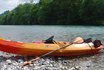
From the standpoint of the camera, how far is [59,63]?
8383mm

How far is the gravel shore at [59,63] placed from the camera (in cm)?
754

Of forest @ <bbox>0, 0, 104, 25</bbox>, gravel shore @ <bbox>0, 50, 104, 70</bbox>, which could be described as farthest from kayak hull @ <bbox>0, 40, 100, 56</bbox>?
forest @ <bbox>0, 0, 104, 25</bbox>

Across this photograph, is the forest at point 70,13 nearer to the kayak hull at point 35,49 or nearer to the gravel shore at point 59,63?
the kayak hull at point 35,49

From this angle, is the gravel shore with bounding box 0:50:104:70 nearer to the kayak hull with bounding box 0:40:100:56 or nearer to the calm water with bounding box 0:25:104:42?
the kayak hull with bounding box 0:40:100:56

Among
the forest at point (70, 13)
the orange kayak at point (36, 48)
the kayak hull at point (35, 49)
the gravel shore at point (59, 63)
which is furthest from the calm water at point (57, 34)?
the forest at point (70, 13)

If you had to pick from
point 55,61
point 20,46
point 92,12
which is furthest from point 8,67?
point 92,12

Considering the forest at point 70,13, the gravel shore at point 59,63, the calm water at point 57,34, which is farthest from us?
the forest at point 70,13

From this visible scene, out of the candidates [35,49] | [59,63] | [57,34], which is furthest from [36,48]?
[57,34]

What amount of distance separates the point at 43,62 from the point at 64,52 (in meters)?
1.63

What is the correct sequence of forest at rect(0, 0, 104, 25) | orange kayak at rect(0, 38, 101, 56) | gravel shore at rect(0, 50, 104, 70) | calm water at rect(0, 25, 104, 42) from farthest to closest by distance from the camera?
forest at rect(0, 0, 104, 25) → calm water at rect(0, 25, 104, 42) → orange kayak at rect(0, 38, 101, 56) → gravel shore at rect(0, 50, 104, 70)

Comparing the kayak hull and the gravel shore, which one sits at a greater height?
the kayak hull

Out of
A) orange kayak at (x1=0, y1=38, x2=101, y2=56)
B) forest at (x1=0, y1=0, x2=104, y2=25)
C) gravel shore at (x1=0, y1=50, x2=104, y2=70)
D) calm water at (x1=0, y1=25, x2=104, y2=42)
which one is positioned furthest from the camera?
forest at (x1=0, y1=0, x2=104, y2=25)

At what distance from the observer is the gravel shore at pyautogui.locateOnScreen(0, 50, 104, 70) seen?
24.7 ft

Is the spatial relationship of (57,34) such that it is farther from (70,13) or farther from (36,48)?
(70,13)
